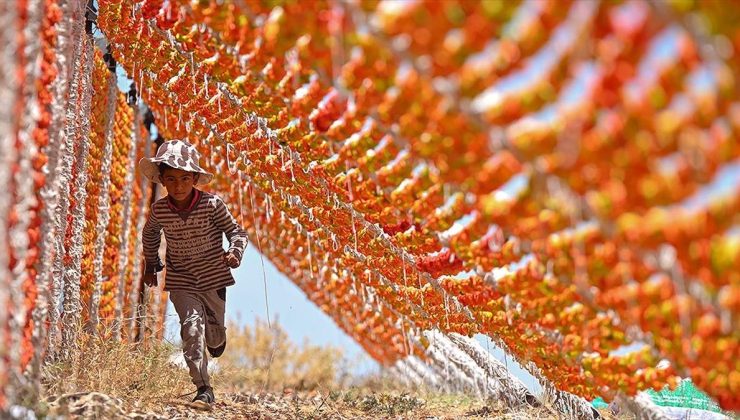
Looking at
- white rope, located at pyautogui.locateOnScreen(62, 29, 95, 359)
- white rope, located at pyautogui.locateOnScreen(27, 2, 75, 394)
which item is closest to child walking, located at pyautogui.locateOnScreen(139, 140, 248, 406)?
white rope, located at pyautogui.locateOnScreen(62, 29, 95, 359)

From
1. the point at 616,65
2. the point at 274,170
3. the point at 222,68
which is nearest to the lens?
the point at 616,65

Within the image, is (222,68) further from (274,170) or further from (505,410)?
(505,410)

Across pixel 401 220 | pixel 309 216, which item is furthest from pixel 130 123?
pixel 401 220

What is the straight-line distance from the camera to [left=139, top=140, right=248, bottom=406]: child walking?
154 inches

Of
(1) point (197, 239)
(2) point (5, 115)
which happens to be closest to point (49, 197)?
(2) point (5, 115)

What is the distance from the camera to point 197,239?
13.2 ft

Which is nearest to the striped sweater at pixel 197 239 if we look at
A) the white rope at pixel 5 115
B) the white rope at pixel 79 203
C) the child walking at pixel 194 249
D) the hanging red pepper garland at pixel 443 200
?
the child walking at pixel 194 249

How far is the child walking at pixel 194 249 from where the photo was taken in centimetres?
392

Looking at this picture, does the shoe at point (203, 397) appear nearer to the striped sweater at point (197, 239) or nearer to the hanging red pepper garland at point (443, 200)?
the striped sweater at point (197, 239)

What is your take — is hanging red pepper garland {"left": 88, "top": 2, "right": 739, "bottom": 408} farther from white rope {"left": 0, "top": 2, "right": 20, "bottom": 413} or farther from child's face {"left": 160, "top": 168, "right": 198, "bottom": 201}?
white rope {"left": 0, "top": 2, "right": 20, "bottom": 413}

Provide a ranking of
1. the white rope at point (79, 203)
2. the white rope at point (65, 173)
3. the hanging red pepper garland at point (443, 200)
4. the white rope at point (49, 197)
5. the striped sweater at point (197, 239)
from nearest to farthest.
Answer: the hanging red pepper garland at point (443, 200) < the white rope at point (49, 197) < the white rope at point (65, 173) < the striped sweater at point (197, 239) < the white rope at point (79, 203)

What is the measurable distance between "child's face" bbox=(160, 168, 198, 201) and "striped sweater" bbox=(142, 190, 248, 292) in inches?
2.6

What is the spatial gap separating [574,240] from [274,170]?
2.35 metres

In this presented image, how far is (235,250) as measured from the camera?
3.89 metres
